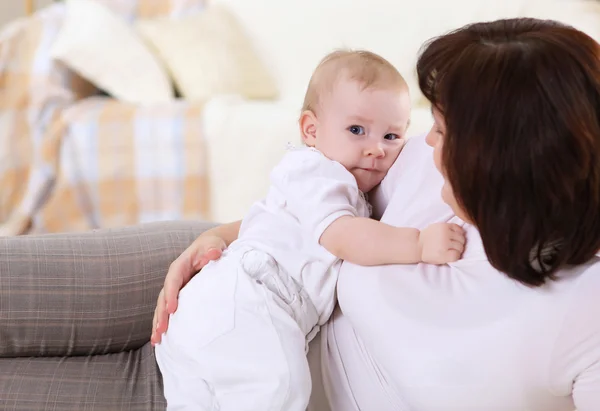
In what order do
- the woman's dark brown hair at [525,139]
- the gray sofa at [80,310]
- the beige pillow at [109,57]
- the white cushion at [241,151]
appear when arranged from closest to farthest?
the woman's dark brown hair at [525,139], the gray sofa at [80,310], the white cushion at [241,151], the beige pillow at [109,57]

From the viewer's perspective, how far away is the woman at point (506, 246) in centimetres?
85

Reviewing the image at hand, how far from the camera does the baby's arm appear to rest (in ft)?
3.35

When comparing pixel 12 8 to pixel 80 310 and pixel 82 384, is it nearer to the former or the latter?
pixel 80 310

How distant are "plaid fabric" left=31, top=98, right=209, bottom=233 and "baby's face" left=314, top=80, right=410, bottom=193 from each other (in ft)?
6.79

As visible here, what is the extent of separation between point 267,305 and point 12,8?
14.0 ft

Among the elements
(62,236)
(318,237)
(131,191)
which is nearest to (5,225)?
(131,191)

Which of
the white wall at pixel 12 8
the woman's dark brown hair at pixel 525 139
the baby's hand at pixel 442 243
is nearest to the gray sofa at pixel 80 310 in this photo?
the baby's hand at pixel 442 243

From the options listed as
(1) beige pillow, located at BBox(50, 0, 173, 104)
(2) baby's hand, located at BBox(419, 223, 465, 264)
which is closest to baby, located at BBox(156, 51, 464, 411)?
(2) baby's hand, located at BBox(419, 223, 465, 264)

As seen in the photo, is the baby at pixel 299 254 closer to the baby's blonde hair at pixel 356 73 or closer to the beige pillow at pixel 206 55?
the baby's blonde hair at pixel 356 73

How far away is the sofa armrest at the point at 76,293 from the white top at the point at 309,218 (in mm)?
311

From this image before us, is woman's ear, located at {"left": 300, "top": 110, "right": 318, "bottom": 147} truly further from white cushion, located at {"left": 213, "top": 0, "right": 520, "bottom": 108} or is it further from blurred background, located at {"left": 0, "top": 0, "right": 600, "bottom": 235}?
white cushion, located at {"left": 213, "top": 0, "right": 520, "bottom": 108}

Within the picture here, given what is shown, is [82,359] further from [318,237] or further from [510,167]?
[510,167]

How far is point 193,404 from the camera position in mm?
1175

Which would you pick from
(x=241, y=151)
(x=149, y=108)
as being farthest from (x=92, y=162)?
(x=241, y=151)
